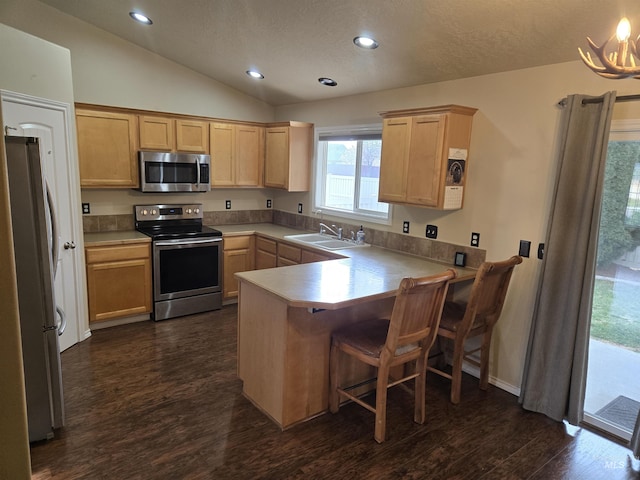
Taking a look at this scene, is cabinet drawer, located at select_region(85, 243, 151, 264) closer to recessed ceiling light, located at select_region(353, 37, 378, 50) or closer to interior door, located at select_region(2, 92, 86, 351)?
interior door, located at select_region(2, 92, 86, 351)

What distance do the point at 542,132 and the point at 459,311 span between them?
1424 mm

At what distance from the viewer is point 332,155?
483 cm

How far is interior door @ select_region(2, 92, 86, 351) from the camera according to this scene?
3.04 metres

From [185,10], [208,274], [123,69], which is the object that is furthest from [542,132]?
[123,69]

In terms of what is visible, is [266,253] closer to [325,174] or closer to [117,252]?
[325,174]

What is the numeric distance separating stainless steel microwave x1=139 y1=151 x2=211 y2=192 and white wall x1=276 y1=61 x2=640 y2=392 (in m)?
2.52

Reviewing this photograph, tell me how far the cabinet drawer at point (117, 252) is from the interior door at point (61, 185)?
170 mm

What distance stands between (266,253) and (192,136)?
156cm

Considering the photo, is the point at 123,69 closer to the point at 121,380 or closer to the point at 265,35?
the point at 265,35

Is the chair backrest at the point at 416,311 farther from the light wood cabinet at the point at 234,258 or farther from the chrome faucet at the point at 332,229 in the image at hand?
the light wood cabinet at the point at 234,258

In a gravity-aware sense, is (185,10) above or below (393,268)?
above

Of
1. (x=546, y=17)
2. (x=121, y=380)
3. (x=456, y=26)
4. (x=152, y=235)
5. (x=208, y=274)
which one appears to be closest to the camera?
(x=546, y=17)

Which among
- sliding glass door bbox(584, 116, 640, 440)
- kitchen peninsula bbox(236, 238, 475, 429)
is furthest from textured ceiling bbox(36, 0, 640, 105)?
kitchen peninsula bbox(236, 238, 475, 429)

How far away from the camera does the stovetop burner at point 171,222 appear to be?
4.40m
